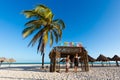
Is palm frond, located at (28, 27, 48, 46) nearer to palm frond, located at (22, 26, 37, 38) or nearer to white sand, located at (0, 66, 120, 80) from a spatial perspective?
palm frond, located at (22, 26, 37, 38)

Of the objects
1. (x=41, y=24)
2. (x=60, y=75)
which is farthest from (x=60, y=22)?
(x=60, y=75)

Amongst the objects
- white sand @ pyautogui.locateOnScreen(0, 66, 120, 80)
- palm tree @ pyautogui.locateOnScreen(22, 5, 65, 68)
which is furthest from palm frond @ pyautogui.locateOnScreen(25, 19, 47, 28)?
white sand @ pyautogui.locateOnScreen(0, 66, 120, 80)

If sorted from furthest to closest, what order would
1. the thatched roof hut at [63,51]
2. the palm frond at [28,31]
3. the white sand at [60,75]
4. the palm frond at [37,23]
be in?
the palm frond at [28,31], the palm frond at [37,23], the thatched roof hut at [63,51], the white sand at [60,75]

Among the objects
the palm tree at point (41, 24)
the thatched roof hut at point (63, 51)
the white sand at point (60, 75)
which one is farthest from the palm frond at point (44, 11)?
the white sand at point (60, 75)

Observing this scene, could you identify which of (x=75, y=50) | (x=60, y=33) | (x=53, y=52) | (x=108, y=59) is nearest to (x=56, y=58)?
(x=53, y=52)

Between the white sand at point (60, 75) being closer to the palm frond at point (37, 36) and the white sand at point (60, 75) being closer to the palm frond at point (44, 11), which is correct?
the palm frond at point (37, 36)

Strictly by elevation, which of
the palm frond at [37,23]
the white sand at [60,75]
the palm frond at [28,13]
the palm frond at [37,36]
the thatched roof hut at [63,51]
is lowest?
the white sand at [60,75]

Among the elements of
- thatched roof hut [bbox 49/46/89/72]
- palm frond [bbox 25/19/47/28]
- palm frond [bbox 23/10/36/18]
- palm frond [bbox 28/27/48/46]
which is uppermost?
palm frond [bbox 23/10/36/18]

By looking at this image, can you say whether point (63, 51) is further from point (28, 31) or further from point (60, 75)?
point (28, 31)

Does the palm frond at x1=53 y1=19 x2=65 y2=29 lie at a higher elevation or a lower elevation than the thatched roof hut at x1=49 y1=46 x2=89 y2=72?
higher

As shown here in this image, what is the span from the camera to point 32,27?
772 inches

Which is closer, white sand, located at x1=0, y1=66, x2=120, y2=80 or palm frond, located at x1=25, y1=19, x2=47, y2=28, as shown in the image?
white sand, located at x1=0, y1=66, x2=120, y2=80

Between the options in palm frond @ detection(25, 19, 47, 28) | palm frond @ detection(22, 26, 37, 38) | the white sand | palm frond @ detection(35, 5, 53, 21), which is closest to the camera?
the white sand

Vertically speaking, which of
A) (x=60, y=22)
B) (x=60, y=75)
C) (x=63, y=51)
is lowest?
(x=60, y=75)
